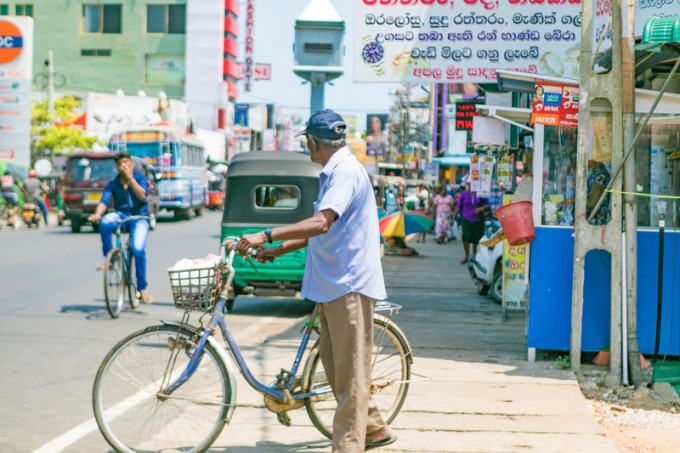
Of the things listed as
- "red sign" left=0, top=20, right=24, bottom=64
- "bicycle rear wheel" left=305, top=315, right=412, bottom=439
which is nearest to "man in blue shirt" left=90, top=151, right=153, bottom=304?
"bicycle rear wheel" left=305, top=315, right=412, bottom=439

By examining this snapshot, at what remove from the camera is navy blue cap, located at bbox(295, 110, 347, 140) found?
4.55m

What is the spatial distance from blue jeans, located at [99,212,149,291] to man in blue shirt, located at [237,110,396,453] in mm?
6077

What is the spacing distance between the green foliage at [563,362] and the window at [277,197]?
191 inches

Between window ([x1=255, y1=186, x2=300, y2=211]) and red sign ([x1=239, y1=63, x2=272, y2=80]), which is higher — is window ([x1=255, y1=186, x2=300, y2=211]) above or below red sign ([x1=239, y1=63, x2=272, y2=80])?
below

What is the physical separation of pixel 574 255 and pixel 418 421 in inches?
91.6

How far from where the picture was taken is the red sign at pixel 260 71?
83562 mm

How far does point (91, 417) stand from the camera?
19.7 feet

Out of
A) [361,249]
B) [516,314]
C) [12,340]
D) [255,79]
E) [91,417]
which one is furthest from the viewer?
[255,79]

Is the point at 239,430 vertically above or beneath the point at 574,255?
beneath


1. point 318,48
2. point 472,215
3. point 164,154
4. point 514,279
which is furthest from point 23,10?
point 514,279

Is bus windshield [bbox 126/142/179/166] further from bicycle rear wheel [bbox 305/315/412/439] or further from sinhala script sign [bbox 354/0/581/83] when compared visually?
bicycle rear wheel [bbox 305/315/412/439]

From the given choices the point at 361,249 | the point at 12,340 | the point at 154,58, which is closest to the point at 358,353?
the point at 361,249

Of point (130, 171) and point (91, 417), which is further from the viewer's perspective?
point (130, 171)

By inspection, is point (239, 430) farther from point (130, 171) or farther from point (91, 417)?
point (130, 171)
